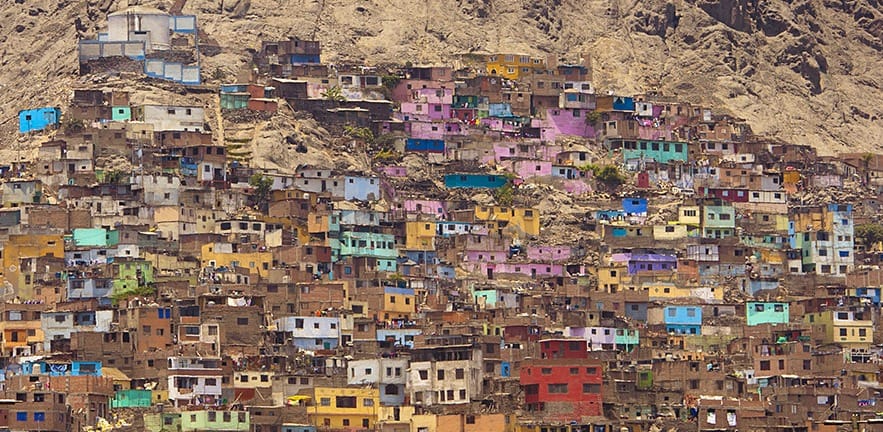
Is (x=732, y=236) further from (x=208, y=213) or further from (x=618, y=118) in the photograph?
(x=208, y=213)

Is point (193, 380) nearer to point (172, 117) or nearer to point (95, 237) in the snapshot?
point (95, 237)

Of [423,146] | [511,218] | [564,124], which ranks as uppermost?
[564,124]

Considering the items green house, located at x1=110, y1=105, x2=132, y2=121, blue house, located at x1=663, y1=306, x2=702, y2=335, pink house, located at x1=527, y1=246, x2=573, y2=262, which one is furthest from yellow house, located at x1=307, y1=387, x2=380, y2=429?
green house, located at x1=110, y1=105, x2=132, y2=121

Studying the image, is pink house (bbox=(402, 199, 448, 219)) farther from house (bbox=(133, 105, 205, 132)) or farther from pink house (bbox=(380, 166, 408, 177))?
house (bbox=(133, 105, 205, 132))

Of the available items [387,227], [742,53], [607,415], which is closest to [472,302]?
[387,227]

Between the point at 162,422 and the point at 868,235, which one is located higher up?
the point at 868,235

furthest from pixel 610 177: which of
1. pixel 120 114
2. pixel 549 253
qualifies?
pixel 120 114
